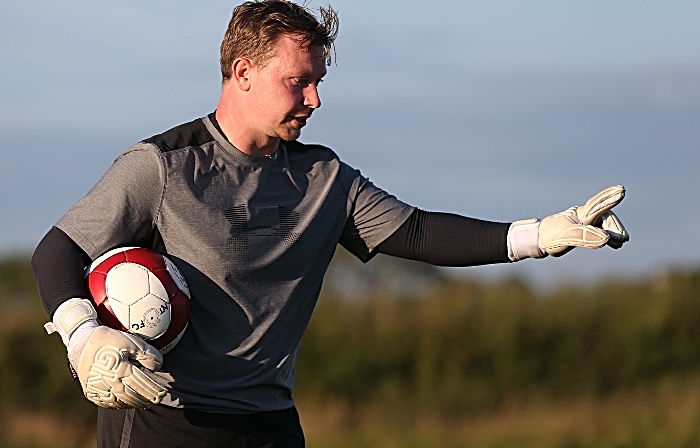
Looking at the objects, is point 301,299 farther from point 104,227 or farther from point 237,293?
point 104,227

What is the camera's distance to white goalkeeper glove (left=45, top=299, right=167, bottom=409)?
3.60 m

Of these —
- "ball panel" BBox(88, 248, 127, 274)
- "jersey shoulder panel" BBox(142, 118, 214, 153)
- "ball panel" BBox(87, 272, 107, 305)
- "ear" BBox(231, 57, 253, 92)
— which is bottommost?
"ball panel" BBox(87, 272, 107, 305)

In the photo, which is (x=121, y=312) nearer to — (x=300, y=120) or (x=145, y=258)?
(x=145, y=258)

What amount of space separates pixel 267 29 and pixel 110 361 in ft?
4.81

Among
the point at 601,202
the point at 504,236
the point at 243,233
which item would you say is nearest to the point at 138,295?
the point at 243,233

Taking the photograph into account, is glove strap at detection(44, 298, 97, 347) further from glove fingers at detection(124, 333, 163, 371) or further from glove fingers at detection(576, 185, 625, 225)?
glove fingers at detection(576, 185, 625, 225)

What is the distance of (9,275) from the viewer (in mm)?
25031

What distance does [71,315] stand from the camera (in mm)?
3768

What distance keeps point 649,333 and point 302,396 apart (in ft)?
15.5

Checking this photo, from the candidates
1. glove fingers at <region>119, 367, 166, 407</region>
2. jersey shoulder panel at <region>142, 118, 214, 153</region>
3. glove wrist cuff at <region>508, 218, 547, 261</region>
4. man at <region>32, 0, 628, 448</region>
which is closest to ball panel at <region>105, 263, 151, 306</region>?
man at <region>32, 0, 628, 448</region>

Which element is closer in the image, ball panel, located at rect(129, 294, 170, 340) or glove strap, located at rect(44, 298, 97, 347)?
glove strap, located at rect(44, 298, 97, 347)

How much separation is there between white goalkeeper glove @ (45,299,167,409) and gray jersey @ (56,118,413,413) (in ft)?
1.09

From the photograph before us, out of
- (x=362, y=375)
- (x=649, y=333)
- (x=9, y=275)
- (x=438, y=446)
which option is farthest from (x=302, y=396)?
(x=9, y=275)

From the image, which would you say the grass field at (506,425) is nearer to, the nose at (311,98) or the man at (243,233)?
the man at (243,233)
